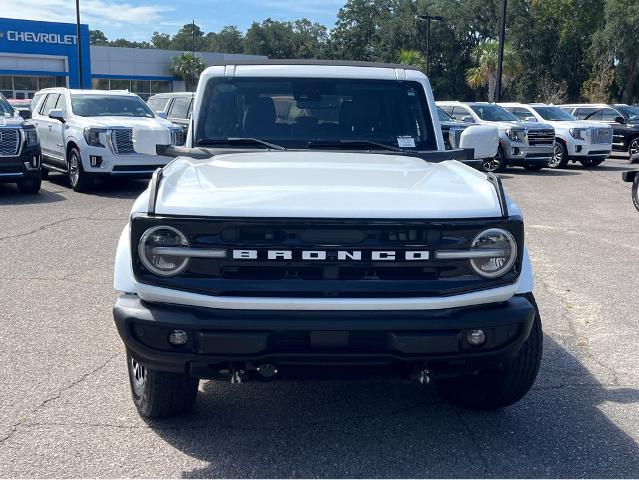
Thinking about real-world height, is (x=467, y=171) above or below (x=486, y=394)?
above

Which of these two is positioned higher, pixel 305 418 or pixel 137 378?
pixel 137 378

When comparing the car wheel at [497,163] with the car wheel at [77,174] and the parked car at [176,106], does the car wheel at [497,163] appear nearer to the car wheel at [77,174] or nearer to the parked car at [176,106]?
the parked car at [176,106]

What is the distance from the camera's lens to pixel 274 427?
12.9ft

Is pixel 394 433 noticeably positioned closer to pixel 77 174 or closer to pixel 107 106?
pixel 77 174

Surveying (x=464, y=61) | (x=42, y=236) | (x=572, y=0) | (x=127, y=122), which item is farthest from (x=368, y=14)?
(x=42, y=236)

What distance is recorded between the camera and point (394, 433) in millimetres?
3881

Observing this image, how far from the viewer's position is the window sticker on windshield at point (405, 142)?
488 cm

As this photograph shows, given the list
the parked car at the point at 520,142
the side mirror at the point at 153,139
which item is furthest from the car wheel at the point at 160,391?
the parked car at the point at 520,142

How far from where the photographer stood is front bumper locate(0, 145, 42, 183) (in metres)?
12.6

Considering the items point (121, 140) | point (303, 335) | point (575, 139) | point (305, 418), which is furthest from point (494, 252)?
point (575, 139)

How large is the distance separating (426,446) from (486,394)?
502 mm

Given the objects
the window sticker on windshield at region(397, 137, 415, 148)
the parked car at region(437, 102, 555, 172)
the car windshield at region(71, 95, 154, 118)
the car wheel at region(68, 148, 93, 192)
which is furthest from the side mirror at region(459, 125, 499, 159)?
the parked car at region(437, 102, 555, 172)

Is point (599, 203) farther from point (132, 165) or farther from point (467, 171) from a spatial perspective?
point (467, 171)

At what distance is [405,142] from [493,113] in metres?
15.2
